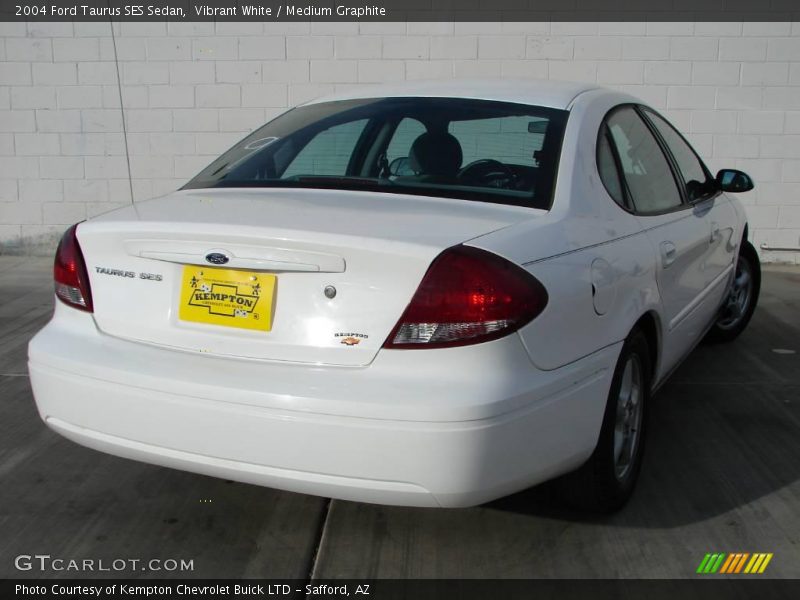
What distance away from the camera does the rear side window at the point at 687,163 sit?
422 centimetres

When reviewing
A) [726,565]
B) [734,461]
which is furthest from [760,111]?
[726,565]

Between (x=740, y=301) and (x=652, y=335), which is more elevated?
(x=652, y=335)

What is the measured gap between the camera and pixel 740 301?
216 inches

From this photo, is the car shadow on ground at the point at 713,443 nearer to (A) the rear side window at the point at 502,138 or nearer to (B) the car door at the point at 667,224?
(B) the car door at the point at 667,224

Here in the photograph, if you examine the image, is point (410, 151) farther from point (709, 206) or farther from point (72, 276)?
point (709, 206)

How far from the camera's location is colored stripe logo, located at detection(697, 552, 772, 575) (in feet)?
9.34

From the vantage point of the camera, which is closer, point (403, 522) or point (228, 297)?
point (228, 297)

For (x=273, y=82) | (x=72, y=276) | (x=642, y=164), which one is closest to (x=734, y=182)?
(x=642, y=164)

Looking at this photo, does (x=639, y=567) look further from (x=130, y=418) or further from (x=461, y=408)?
(x=130, y=418)

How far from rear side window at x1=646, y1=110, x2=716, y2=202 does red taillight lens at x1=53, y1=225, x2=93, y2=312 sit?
256 cm

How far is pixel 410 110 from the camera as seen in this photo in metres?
3.52

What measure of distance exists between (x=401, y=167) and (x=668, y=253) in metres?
1.06
